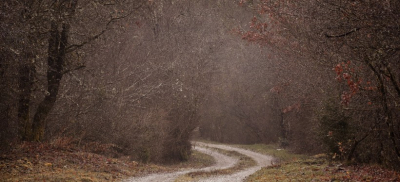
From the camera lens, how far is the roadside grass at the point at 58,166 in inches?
444

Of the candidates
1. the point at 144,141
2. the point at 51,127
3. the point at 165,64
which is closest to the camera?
the point at 51,127

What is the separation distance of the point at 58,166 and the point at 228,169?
8.22 meters

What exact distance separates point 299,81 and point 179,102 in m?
7.53

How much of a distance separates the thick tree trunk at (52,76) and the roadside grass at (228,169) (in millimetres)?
6247

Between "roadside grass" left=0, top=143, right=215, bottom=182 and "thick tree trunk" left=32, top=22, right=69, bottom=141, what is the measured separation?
0.93 metres

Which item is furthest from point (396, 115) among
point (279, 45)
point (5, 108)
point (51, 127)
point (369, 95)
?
point (51, 127)

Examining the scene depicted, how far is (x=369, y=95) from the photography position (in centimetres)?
1181

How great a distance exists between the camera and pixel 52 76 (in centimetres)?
1496

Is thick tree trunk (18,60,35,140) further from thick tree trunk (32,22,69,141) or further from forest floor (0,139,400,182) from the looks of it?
forest floor (0,139,400,182)

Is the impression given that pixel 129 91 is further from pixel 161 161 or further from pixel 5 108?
pixel 5 108

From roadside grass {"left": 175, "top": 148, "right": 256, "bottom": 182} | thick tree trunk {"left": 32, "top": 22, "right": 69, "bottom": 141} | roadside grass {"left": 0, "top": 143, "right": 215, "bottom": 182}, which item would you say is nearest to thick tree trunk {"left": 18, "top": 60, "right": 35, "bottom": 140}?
thick tree trunk {"left": 32, "top": 22, "right": 69, "bottom": 141}

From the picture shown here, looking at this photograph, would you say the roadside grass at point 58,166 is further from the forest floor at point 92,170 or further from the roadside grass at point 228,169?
the roadside grass at point 228,169

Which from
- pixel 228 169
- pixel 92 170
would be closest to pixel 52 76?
pixel 92 170

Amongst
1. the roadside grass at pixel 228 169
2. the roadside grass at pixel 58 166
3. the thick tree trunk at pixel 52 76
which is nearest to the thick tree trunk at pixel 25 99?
the thick tree trunk at pixel 52 76
